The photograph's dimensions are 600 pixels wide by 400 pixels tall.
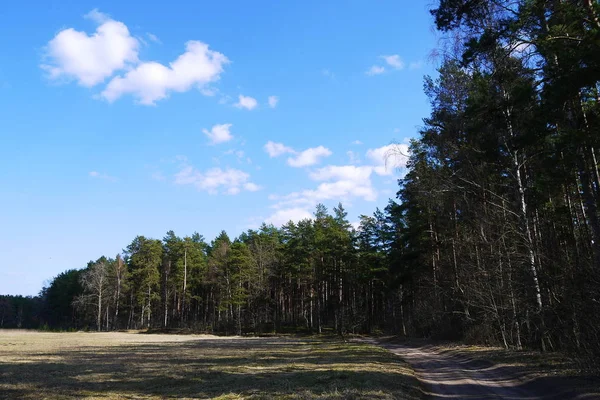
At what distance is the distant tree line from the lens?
483 inches

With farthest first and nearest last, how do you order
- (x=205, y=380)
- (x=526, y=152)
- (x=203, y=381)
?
(x=526, y=152), (x=205, y=380), (x=203, y=381)

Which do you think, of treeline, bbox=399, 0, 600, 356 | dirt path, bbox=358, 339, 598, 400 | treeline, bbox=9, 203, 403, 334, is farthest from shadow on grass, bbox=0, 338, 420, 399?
treeline, bbox=9, 203, 403, 334

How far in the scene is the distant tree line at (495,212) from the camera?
1226 cm

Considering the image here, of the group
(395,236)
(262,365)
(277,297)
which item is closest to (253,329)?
(277,297)

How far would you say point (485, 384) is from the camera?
1295cm

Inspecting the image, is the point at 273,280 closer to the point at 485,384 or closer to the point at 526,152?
the point at 526,152

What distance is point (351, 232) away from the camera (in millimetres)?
70875

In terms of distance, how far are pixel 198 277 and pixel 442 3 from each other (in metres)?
73.9

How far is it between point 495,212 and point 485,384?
10618 mm

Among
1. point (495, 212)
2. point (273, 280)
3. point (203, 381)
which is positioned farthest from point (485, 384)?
point (273, 280)

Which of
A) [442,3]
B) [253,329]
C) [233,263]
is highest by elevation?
[442,3]

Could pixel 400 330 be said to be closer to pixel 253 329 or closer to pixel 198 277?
pixel 253 329

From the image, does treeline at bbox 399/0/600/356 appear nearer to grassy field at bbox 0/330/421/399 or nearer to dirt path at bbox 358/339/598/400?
dirt path at bbox 358/339/598/400

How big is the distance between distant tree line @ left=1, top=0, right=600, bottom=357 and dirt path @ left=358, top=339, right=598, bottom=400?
59.8 inches
